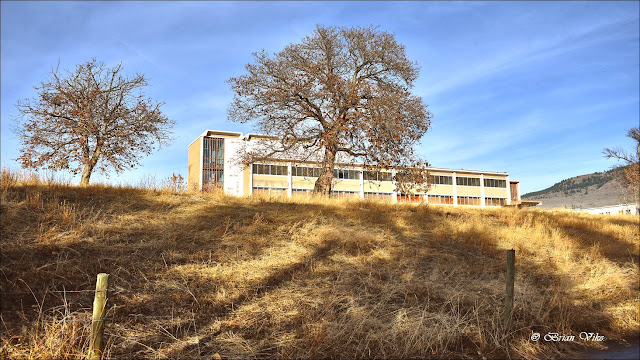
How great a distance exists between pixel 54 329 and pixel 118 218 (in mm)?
5765

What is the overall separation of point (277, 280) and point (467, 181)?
93.5 meters

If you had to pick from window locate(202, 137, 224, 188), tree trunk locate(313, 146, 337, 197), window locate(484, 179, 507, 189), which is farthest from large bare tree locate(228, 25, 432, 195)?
window locate(484, 179, 507, 189)

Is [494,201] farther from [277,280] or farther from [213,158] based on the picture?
[277,280]

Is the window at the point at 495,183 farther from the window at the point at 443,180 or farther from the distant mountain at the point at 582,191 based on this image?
the distant mountain at the point at 582,191

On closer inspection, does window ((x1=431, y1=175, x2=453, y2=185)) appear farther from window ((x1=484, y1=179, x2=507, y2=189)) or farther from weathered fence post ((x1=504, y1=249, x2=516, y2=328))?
weathered fence post ((x1=504, y1=249, x2=516, y2=328))

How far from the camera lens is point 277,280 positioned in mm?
9828

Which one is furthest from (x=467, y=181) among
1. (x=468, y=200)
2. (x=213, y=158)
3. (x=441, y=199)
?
(x=213, y=158)

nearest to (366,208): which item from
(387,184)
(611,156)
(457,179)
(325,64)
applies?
(325,64)

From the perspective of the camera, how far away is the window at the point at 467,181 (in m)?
95.9

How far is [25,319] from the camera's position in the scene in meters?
→ 7.20

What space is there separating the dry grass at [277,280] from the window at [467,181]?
82134 millimetres

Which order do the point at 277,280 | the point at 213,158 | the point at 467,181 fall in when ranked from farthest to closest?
the point at 467,181 → the point at 213,158 → the point at 277,280

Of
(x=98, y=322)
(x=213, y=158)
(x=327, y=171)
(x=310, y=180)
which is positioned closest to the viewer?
(x=98, y=322)

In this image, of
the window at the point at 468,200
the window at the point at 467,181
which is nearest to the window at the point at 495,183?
the window at the point at 467,181
